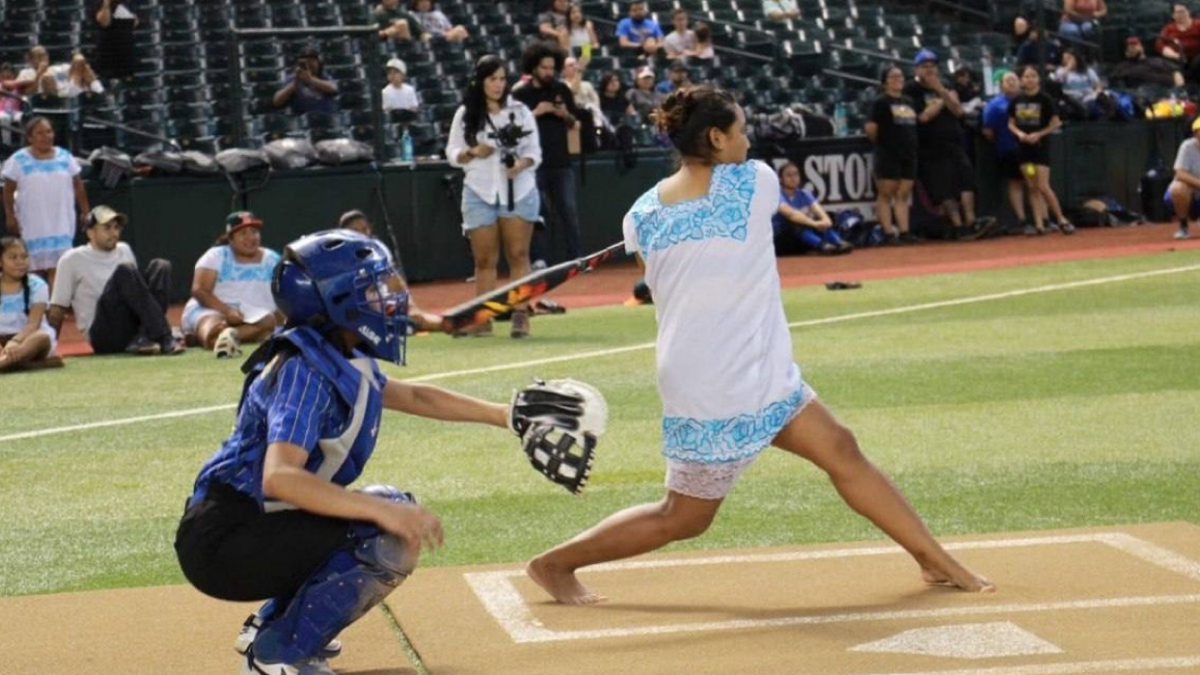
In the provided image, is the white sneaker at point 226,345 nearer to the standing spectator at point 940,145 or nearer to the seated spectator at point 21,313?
the seated spectator at point 21,313

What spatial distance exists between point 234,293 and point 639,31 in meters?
12.4

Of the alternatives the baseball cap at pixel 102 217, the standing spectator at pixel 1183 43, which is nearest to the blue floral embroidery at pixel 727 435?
the baseball cap at pixel 102 217

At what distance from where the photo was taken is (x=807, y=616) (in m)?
5.93

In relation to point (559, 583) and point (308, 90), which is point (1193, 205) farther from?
point (559, 583)

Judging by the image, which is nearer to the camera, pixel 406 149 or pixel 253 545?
pixel 253 545

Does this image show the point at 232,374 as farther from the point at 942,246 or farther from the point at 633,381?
the point at 942,246

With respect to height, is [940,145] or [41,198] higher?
[41,198]

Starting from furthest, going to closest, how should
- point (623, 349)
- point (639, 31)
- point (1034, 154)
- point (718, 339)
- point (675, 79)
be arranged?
point (639, 31)
point (1034, 154)
point (675, 79)
point (623, 349)
point (718, 339)

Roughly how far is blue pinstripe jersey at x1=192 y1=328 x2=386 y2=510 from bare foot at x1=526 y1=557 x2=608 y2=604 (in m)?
1.17

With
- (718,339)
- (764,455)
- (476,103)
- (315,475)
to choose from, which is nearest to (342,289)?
(315,475)

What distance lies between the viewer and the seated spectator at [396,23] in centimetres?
2428

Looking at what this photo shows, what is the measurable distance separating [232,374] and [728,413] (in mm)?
8241

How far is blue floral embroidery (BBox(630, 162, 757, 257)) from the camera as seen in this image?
578 centimetres

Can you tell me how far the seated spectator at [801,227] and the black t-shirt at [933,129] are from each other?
5.28 ft
